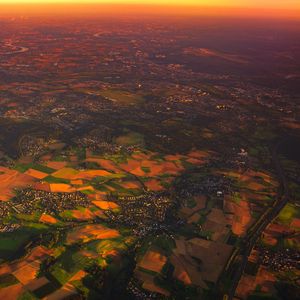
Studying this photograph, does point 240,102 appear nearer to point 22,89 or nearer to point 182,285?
point 22,89

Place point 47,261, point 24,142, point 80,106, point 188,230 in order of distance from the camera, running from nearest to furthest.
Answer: point 47,261 < point 188,230 < point 24,142 < point 80,106

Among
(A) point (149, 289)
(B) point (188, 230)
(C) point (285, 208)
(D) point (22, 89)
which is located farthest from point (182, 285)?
(D) point (22, 89)

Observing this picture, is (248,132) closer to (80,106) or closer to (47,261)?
(80,106)

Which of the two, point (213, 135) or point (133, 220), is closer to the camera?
point (133, 220)

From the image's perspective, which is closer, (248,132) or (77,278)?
(77,278)

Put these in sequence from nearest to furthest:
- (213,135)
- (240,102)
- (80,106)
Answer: (213,135) < (80,106) < (240,102)

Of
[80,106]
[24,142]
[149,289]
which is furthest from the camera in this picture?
[80,106]

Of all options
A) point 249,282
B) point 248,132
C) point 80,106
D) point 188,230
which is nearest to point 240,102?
point 248,132

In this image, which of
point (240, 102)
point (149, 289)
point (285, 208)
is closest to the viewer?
point (149, 289)

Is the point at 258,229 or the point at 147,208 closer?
the point at 258,229
